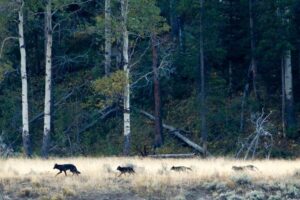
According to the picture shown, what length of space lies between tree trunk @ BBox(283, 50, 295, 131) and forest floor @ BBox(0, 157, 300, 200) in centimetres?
1358

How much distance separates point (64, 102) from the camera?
3816cm

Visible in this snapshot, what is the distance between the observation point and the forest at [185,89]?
32.4m

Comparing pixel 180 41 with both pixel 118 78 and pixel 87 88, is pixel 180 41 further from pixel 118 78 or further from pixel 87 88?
pixel 118 78

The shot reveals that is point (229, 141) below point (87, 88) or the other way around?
below

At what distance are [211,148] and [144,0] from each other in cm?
925

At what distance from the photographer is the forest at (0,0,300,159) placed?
32.4 metres

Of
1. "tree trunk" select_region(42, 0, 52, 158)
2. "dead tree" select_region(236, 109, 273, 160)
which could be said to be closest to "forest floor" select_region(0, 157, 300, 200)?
"tree trunk" select_region(42, 0, 52, 158)

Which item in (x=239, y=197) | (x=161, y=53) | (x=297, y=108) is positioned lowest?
(x=239, y=197)

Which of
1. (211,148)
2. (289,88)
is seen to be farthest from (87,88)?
(289,88)

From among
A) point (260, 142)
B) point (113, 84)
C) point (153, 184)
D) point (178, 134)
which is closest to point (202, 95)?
point (178, 134)

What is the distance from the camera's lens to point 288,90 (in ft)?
109

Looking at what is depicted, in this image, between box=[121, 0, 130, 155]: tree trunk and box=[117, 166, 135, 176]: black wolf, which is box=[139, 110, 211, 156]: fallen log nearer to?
box=[121, 0, 130, 155]: tree trunk

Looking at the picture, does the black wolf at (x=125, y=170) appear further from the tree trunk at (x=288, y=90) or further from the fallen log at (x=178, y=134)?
the tree trunk at (x=288, y=90)

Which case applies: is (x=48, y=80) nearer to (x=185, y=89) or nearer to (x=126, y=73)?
(x=126, y=73)
